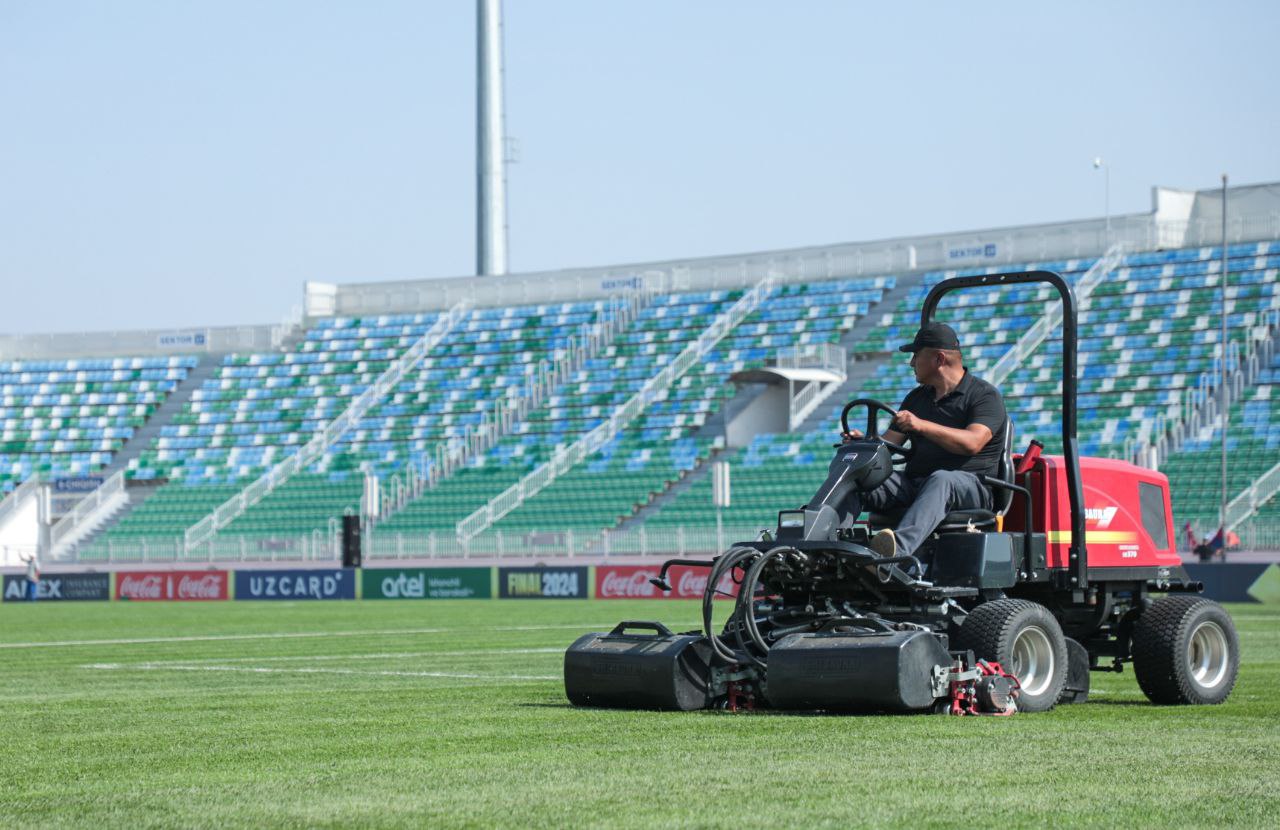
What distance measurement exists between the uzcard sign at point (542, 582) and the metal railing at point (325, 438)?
12788 millimetres

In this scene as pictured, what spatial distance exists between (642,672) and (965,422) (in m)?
2.41

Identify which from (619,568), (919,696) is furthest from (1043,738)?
(619,568)

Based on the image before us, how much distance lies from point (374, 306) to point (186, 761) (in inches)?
2515

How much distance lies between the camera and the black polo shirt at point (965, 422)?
11.7 meters

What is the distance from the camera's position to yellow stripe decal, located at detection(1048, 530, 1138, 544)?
12.0 metres

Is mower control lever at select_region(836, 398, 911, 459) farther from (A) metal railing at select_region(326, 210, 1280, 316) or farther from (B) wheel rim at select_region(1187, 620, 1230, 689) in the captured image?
(A) metal railing at select_region(326, 210, 1280, 316)

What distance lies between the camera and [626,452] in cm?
5684

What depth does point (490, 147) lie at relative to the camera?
7162 cm

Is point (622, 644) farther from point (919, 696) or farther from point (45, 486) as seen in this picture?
point (45, 486)

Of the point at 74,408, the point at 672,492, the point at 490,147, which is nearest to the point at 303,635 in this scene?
the point at 672,492

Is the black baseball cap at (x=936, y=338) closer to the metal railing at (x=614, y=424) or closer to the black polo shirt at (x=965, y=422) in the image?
the black polo shirt at (x=965, y=422)

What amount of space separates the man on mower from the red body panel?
0.40m

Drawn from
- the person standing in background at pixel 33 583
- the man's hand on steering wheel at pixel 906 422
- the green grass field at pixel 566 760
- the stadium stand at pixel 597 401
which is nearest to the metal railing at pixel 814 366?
the stadium stand at pixel 597 401

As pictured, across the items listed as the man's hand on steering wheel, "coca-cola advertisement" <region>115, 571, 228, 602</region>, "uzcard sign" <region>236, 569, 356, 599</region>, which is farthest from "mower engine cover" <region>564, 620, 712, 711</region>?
"coca-cola advertisement" <region>115, 571, 228, 602</region>
